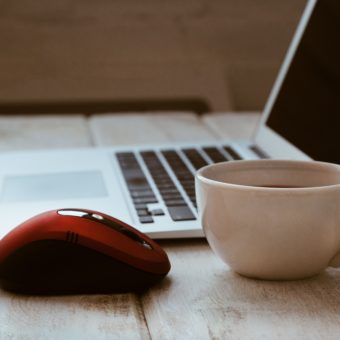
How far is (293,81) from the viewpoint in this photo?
42.7 inches

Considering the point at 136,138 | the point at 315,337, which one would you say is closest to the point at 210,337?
the point at 315,337

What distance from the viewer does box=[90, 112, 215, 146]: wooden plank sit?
1.33 metres

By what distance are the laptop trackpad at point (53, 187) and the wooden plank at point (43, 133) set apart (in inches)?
12.9

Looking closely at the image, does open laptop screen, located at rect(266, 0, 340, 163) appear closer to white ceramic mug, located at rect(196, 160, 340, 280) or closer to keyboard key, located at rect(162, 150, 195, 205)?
keyboard key, located at rect(162, 150, 195, 205)

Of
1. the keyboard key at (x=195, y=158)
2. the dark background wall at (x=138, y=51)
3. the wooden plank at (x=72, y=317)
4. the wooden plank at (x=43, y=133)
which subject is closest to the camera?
the wooden plank at (x=72, y=317)

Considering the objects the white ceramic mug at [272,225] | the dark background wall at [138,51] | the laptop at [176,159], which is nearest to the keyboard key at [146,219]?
the laptop at [176,159]

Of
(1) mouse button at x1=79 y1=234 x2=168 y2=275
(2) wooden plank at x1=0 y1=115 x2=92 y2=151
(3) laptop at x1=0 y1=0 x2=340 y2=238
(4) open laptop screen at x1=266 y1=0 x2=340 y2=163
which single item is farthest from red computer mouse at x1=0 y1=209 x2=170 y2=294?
(2) wooden plank at x1=0 y1=115 x2=92 y2=151

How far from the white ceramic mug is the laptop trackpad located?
266mm

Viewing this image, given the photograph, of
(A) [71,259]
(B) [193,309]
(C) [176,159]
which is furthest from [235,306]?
(C) [176,159]

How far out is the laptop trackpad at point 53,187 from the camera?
32.1 inches

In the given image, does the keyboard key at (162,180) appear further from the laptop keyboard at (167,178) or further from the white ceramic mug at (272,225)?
the white ceramic mug at (272,225)

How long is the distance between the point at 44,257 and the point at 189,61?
1723 mm

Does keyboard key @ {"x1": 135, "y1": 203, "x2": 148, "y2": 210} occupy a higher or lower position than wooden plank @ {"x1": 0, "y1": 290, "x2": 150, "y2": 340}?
lower

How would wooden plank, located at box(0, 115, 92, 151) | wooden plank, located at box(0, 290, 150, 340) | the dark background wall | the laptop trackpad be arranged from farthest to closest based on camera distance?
the dark background wall, wooden plank, located at box(0, 115, 92, 151), the laptop trackpad, wooden plank, located at box(0, 290, 150, 340)
